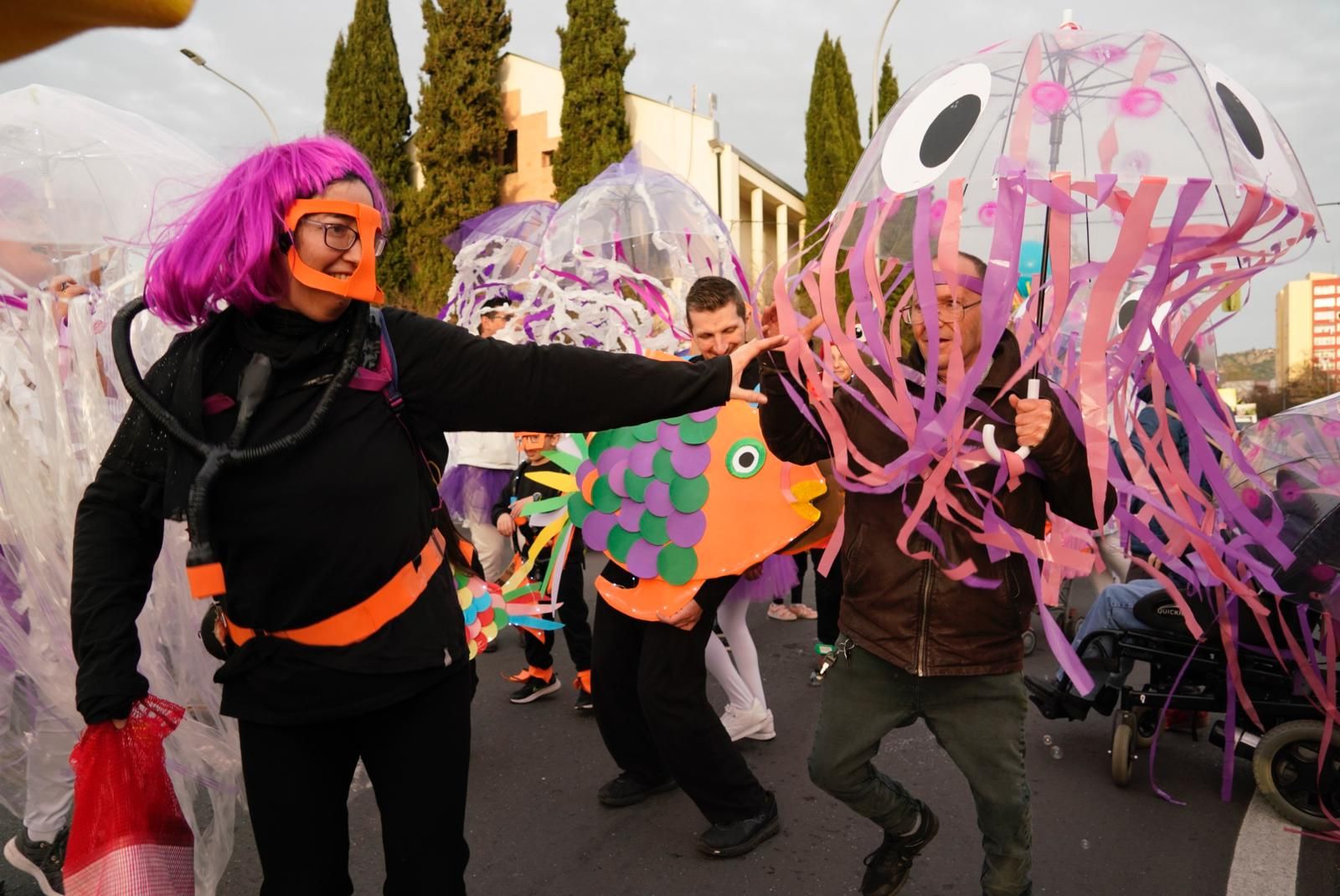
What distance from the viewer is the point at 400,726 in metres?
1.90

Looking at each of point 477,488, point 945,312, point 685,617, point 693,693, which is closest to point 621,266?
point 477,488

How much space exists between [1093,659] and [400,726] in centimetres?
294

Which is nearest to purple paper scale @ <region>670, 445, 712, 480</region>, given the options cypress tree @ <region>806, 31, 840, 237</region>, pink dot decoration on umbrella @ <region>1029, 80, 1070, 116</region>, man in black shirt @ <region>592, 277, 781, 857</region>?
man in black shirt @ <region>592, 277, 781, 857</region>

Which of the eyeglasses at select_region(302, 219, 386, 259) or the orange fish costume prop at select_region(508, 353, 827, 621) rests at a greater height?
the eyeglasses at select_region(302, 219, 386, 259)

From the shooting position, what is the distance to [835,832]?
3.26 meters

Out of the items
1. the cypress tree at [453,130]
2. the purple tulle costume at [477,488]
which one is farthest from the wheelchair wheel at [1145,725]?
the cypress tree at [453,130]

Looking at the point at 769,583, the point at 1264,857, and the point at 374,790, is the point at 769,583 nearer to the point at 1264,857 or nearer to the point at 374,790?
the point at 1264,857

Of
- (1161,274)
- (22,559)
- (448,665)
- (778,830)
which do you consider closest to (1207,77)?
(1161,274)

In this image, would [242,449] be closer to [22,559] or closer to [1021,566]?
[22,559]

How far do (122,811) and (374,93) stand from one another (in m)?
23.4

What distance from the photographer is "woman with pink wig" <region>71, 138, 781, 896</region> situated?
177 cm

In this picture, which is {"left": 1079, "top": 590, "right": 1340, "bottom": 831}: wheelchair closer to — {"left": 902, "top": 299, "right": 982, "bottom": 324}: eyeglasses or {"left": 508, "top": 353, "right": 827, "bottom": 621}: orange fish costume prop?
{"left": 508, "top": 353, "right": 827, "bottom": 621}: orange fish costume prop

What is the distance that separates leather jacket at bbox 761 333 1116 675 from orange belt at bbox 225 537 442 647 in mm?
1029

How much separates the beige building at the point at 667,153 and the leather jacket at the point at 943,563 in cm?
1692
